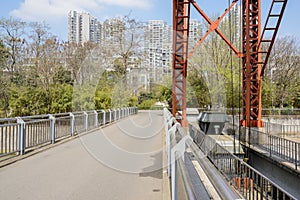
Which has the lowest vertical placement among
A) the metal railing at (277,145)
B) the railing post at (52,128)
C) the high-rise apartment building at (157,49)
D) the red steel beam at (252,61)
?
the metal railing at (277,145)

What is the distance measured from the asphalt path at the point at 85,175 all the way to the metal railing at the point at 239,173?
1620mm

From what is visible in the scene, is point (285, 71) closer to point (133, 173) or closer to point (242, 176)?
point (242, 176)

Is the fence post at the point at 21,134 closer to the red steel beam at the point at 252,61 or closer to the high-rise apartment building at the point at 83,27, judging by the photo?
the red steel beam at the point at 252,61

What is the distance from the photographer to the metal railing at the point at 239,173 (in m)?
4.98

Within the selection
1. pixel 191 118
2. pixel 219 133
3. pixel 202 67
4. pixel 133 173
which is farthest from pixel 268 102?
pixel 133 173

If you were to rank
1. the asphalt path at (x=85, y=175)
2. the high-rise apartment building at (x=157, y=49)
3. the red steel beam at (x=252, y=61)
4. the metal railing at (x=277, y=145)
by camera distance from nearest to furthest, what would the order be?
the asphalt path at (x=85, y=175)
the metal railing at (x=277, y=145)
the red steel beam at (x=252, y=61)
the high-rise apartment building at (x=157, y=49)

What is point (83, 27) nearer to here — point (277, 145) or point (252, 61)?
point (252, 61)

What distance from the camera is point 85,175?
5727 millimetres

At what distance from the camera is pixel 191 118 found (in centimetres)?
2161

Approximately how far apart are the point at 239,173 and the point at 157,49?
28461mm

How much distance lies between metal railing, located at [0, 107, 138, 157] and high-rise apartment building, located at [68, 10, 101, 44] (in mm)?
15913

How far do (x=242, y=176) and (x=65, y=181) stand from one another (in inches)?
167

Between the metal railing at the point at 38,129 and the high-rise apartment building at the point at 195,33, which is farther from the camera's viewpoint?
the high-rise apartment building at the point at 195,33

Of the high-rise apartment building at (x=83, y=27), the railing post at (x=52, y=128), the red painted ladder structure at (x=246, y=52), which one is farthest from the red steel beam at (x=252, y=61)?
Result: the high-rise apartment building at (x=83, y=27)
